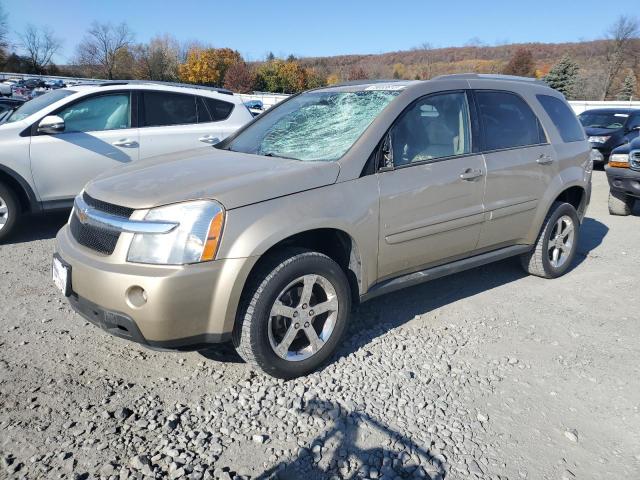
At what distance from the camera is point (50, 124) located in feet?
17.8

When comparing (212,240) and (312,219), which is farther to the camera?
(312,219)

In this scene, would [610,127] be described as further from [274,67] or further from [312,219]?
[274,67]

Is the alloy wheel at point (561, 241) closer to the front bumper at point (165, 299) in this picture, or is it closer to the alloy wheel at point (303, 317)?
the alloy wheel at point (303, 317)

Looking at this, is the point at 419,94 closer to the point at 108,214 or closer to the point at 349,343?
the point at 349,343

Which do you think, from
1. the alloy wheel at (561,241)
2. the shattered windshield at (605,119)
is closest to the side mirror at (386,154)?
the alloy wheel at (561,241)

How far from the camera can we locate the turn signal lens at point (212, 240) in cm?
264

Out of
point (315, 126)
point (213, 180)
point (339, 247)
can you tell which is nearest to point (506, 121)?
point (315, 126)

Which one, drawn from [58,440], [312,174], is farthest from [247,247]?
[58,440]

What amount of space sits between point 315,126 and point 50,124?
130 inches

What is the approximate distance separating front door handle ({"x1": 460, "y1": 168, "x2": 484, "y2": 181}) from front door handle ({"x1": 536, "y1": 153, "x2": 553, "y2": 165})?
2.80 feet

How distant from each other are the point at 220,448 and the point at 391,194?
5.94 feet

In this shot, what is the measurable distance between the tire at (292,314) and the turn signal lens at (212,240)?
30 cm

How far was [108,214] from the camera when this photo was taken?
9.52 feet

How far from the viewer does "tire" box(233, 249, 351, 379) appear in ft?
9.29
